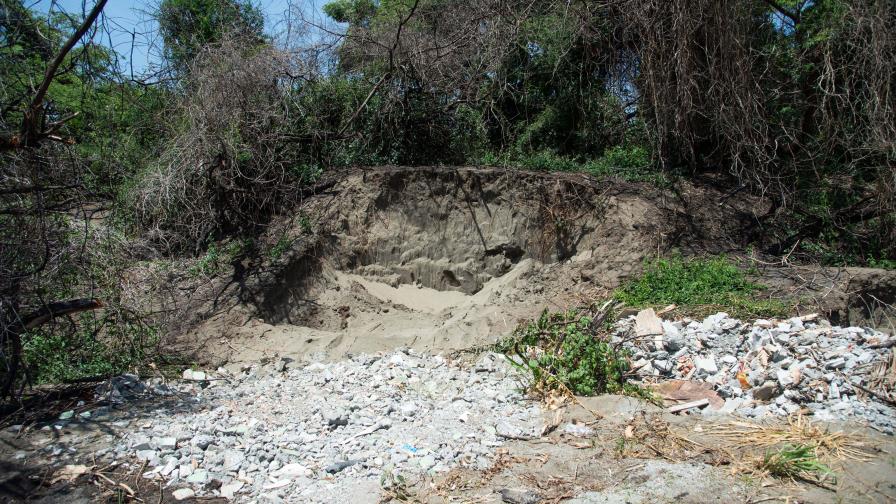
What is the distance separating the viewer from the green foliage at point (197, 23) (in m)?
10.7

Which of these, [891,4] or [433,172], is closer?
[891,4]

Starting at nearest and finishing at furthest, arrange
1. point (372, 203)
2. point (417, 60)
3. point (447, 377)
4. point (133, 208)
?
point (447, 377) < point (133, 208) < point (372, 203) < point (417, 60)

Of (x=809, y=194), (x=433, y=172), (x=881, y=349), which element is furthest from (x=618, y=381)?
(x=809, y=194)

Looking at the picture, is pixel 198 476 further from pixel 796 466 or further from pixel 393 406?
pixel 796 466

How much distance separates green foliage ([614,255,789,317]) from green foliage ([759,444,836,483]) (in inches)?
111

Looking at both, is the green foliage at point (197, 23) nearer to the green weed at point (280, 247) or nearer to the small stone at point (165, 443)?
the green weed at point (280, 247)

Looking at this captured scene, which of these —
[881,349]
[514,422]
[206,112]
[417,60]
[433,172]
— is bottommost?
[514,422]

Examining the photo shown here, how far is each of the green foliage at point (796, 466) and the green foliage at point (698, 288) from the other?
111 inches

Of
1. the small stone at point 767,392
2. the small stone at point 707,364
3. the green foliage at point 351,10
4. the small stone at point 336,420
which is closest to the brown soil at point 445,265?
the small stone at point 707,364

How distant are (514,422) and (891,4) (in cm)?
776

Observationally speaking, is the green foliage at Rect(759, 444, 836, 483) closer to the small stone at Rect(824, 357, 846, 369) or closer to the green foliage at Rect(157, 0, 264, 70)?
the small stone at Rect(824, 357, 846, 369)

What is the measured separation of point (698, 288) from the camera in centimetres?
823

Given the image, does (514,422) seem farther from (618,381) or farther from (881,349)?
(881,349)

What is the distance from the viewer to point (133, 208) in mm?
9219
